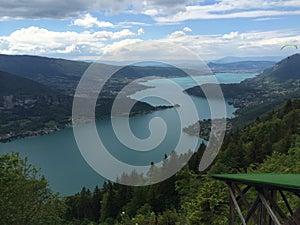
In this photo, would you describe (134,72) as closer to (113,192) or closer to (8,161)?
(113,192)

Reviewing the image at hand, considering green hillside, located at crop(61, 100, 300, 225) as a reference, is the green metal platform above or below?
above

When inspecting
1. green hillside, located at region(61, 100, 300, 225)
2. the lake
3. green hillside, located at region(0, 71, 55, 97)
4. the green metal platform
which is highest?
green hillside, located at region(0, 71, 55, 97)

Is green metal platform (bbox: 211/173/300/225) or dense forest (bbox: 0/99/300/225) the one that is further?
dense forest (bbox: 0/99/300/225)

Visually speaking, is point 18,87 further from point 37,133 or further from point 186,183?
point 186,183

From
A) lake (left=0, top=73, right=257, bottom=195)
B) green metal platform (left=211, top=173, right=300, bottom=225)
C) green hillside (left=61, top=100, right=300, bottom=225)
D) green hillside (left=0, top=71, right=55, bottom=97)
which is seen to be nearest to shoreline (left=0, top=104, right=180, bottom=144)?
lake (left=0, top=73, right=257, bottom=195)

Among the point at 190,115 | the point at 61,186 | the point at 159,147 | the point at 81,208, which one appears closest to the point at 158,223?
the point at 81,208

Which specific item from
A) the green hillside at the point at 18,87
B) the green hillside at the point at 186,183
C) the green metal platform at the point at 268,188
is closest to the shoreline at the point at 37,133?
the green hillside at the point at 18,87

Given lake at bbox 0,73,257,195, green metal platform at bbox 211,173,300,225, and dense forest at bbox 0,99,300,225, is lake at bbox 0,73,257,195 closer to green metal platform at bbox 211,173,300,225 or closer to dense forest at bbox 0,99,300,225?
dense forest at bbox 0,99,300,225

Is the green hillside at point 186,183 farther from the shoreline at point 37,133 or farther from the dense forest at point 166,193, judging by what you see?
the shoreline at point 37,133
